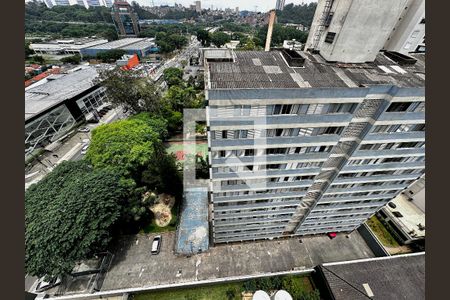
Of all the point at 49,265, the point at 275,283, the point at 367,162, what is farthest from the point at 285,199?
the point at 49,265

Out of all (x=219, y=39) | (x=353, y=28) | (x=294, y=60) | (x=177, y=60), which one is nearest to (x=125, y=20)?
(x=177, y=60)

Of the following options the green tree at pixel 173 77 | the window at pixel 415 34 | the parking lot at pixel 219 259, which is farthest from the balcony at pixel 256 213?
the green tree at pixel 173 77

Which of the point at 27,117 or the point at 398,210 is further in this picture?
the point at 27,117

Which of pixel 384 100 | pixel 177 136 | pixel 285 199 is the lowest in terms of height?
pixel 177 136

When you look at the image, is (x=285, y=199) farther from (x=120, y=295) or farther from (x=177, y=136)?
(x=177, y=136)

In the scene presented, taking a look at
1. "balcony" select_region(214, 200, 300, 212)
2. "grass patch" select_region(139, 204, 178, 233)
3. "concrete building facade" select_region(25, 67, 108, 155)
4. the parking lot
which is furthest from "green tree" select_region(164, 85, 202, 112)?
"balcony" select_region(214, 200, 300, 212)

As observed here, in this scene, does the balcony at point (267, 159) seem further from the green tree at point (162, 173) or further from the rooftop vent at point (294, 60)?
the green tree at point (162, 173)
